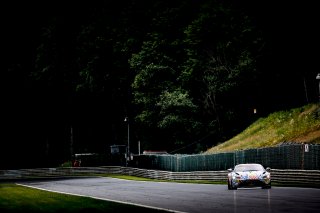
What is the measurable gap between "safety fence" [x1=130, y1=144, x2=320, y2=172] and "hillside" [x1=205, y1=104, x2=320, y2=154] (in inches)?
220

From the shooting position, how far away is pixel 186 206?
15852 millimetres

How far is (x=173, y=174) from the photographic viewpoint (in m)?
43.5

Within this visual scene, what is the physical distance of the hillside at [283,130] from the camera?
1599 inches

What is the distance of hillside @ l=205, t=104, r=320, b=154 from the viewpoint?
133ft

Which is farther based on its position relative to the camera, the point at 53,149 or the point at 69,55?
the point at 53,149

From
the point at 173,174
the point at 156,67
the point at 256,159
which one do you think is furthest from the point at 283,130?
the point at 156,67

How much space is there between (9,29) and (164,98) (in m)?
32.0

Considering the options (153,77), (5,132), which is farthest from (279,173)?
(5,132)

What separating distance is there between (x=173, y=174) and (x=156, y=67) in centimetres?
2003

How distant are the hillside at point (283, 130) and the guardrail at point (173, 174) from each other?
281 inches

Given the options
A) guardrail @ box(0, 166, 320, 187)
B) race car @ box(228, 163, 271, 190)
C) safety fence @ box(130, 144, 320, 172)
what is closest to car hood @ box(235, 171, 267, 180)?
race car @ box(228, 163, 271, 190)

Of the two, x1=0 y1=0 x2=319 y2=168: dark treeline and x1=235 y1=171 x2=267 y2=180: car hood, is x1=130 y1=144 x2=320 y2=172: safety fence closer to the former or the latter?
x1=235 y1=171 x2=267 y2=180: car hood

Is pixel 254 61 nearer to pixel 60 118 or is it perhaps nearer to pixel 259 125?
pixel 259 125

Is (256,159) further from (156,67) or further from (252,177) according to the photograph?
(156,67)
